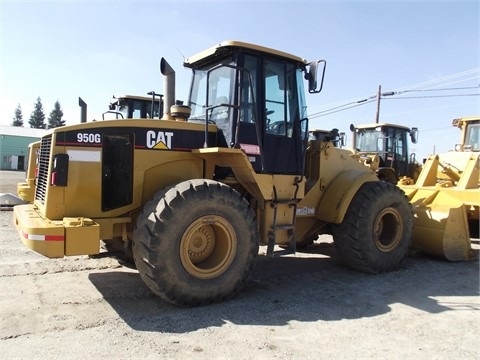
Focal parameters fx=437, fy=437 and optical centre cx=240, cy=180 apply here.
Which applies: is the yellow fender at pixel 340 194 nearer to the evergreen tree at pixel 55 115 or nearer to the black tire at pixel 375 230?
the black tire at pixel 375 230

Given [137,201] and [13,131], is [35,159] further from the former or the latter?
[13,131]

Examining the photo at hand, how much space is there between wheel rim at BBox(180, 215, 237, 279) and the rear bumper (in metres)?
0.94

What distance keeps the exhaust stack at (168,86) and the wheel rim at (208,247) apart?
1766 millimetres

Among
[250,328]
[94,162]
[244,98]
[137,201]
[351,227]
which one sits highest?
[244,98]

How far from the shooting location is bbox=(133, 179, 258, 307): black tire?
4445 mm

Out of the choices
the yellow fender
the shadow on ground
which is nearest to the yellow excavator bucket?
the shadow on ground

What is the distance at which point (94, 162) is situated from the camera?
474cm

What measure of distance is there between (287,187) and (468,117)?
8.52m

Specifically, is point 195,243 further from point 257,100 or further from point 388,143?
point 388,143

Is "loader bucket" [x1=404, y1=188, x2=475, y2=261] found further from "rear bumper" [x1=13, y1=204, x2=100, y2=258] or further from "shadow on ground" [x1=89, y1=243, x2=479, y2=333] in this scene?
"rear bumper" [x1=13, y1=204, x2=100, y2=258]

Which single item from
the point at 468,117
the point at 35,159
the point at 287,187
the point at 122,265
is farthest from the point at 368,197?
the point at 468,117

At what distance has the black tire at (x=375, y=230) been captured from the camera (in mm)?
6227

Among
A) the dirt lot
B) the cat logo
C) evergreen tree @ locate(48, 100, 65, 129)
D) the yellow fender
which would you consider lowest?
the dirt lot

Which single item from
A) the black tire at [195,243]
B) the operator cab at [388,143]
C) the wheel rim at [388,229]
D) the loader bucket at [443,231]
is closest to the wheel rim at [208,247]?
the black tire at [195,243]
